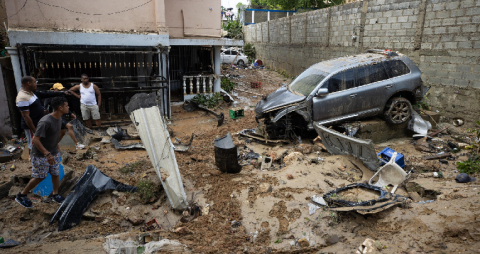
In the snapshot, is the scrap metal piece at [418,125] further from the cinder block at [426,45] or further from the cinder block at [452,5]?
the cinder block at [452,5]

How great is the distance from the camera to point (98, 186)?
15.4ft

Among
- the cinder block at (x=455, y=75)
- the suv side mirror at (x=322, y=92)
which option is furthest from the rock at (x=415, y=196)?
the cinder block at (x=455, y=75)

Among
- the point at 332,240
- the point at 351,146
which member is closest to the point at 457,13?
the point at 351,146

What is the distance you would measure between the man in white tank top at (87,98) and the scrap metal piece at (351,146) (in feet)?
18.4

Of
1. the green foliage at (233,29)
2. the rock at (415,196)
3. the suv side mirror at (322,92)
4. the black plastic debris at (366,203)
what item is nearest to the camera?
the black plastic debris at (366,203)

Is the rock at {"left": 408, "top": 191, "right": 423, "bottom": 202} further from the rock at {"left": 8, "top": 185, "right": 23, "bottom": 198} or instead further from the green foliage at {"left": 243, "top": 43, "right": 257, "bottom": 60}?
the green foliage at {"left": 243, "top": 43, "right": 257, "bottom": 60}

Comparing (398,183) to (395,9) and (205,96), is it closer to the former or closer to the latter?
(395,9)

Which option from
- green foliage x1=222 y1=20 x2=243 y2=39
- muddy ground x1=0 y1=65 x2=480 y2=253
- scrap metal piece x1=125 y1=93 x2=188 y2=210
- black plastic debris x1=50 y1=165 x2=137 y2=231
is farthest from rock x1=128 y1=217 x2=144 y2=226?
green foliage x1=222 y1=20 x2=243 y2=39

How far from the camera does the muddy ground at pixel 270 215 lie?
358 centimetres

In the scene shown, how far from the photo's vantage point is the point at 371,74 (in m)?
7.17

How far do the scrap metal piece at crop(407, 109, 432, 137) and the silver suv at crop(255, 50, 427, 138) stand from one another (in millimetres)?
231

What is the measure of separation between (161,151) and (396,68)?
5.97 m

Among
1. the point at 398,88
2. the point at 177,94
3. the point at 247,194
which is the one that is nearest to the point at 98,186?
the point at 247,194

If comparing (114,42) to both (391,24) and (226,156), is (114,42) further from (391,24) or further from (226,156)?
(391,24)
